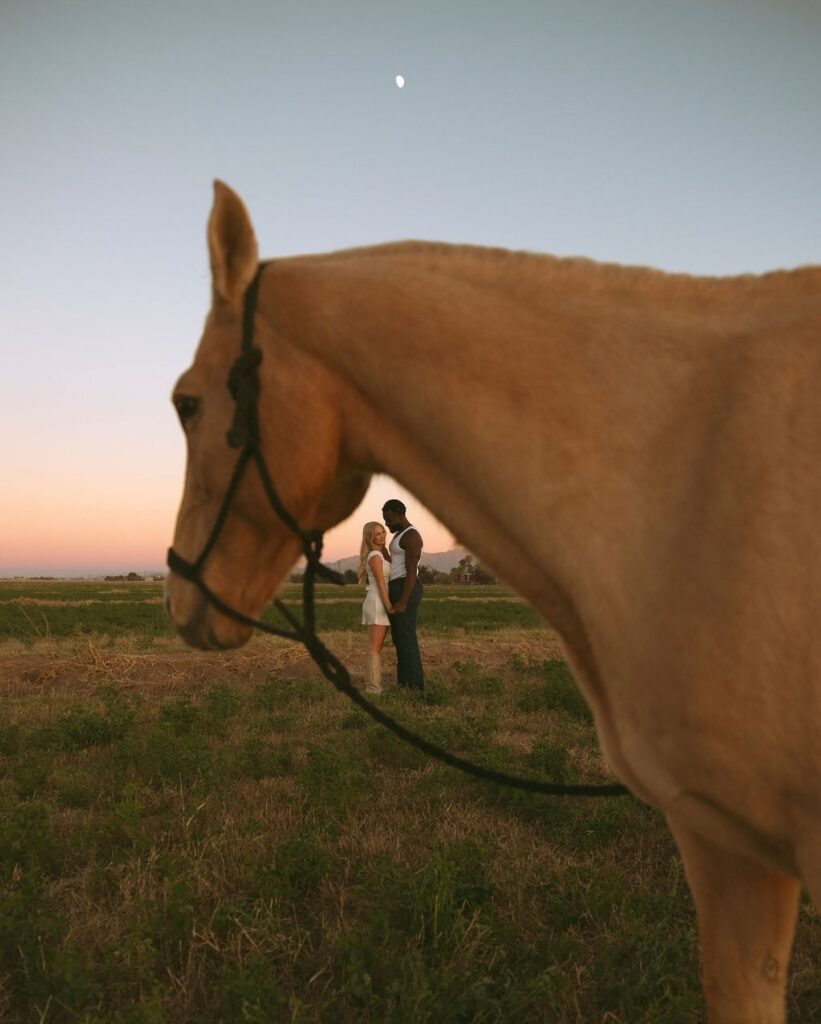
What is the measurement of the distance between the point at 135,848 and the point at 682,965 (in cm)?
292

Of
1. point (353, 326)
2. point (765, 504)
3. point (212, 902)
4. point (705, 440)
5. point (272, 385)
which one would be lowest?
point (212, 902)

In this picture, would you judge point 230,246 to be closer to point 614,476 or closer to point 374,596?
point 614,476

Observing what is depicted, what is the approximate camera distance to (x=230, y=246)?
2227mm

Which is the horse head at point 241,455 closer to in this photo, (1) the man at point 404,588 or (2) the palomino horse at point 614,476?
(2) the palomino horse at point 614,476

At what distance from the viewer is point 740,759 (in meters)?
1.64

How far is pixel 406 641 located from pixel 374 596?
2.36 ft

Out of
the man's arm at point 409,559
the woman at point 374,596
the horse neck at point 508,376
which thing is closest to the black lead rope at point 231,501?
the horse neck at point 508,376

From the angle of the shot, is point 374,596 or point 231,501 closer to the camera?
point 231,501

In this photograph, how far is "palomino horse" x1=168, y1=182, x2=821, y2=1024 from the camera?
1.65 m

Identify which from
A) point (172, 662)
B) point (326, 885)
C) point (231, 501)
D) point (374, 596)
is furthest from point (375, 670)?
point (231, 501)

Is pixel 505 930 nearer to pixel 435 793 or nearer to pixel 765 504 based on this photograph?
pixel 435 793

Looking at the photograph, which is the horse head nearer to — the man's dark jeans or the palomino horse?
the palomino horse

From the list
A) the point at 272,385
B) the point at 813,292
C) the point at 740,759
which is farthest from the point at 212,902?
the point at 813,292

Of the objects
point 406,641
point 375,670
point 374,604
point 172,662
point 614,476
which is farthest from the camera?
point 172,662
